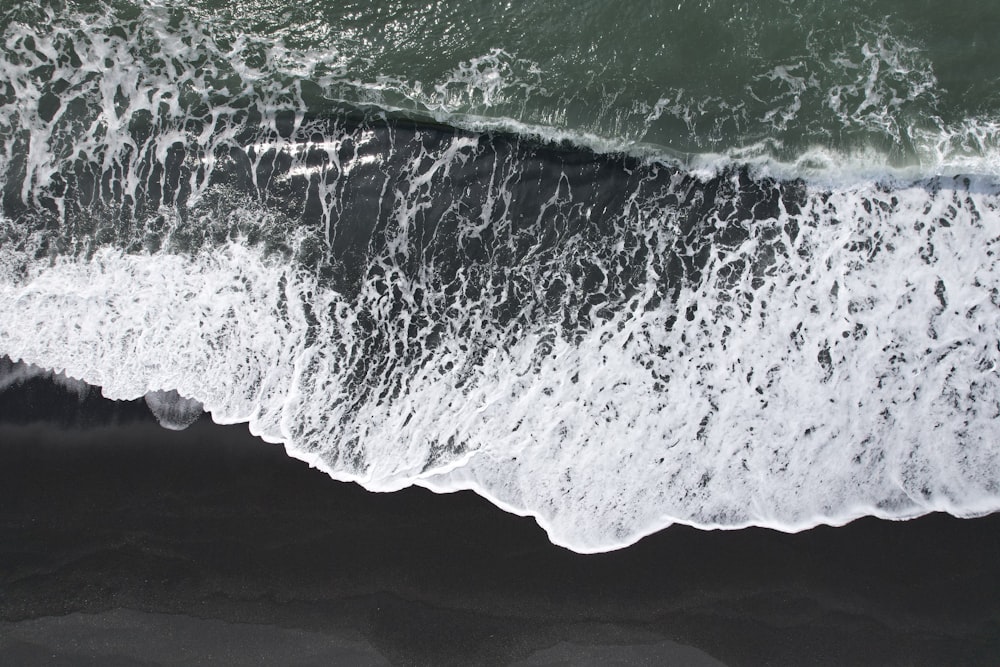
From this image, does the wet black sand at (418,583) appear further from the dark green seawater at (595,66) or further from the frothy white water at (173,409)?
the dark green seawater at (595,66)

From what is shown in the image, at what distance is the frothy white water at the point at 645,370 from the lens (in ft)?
12.4

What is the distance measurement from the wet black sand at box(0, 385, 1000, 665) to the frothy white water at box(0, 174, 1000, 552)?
0.78 ft

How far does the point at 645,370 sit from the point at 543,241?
1.20m

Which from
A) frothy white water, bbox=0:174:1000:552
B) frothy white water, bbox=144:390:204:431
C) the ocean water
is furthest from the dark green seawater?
frothy white water, bbox=144:390:204:431

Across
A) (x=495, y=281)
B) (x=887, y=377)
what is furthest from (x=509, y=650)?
(x=887, y=377)

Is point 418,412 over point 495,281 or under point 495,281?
under

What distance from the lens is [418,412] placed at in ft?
13.0

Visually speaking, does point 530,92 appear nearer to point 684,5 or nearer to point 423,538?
point 684,5

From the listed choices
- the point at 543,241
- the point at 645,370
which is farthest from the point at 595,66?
the point at 645,370

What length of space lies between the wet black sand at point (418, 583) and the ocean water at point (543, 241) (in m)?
0.26

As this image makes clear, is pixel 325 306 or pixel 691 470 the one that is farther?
pixel 325 306

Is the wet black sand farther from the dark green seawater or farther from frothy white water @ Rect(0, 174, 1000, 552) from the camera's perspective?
the dark green seawater

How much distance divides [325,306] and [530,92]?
2216 mm

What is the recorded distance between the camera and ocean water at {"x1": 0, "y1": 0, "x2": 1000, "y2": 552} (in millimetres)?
3844
